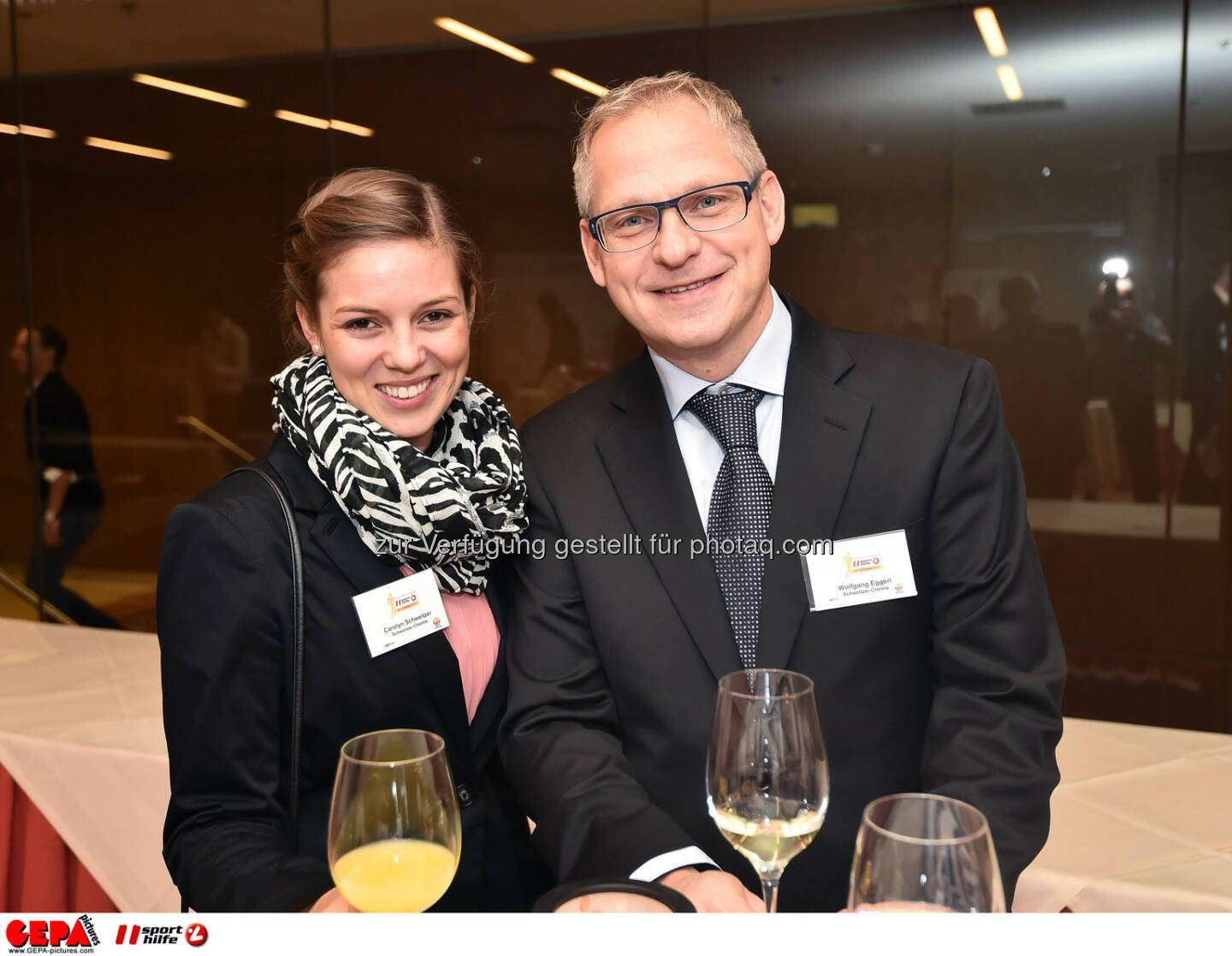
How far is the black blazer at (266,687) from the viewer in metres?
1.43

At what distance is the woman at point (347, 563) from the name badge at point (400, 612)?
0.01 meters

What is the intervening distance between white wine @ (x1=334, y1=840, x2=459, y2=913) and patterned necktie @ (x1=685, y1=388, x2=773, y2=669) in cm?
74

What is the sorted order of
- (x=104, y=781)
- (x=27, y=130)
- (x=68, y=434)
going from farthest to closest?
(x=68, y=434) < (x=27, y=130) < (x=104, y=781)

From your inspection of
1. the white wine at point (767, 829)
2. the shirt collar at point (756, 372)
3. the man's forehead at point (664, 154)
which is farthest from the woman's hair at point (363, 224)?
the white wine at point (767, 829)

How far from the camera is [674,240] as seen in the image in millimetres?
1589

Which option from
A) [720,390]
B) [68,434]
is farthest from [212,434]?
[720,390]

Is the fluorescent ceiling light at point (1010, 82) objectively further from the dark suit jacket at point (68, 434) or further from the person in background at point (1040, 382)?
the dark suit jacket at point (68, 434)

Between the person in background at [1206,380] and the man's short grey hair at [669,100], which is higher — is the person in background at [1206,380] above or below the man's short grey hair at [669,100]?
below

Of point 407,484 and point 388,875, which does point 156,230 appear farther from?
point 388,875
